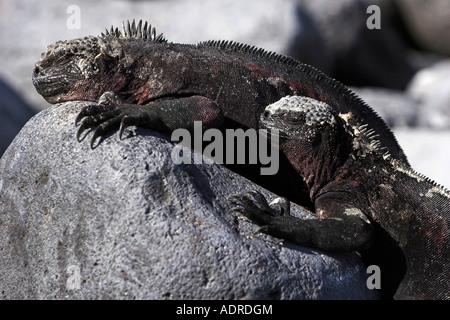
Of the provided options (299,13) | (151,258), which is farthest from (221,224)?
(299,13)

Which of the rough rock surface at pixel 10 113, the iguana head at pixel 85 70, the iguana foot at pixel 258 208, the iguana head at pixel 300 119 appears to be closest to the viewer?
the iguana foot at pixel 258 208

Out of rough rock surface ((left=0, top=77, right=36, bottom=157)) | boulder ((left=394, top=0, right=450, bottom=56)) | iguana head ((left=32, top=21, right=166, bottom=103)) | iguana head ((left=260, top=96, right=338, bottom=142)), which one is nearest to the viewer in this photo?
iguana head ((left=260, top=96, right=338, bottom=142))

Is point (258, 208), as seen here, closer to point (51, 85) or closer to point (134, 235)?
point (134, 235)

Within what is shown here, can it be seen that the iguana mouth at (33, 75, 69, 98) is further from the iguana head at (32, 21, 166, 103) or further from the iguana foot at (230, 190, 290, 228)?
the iguana foot at (230, 190, 290, 228)

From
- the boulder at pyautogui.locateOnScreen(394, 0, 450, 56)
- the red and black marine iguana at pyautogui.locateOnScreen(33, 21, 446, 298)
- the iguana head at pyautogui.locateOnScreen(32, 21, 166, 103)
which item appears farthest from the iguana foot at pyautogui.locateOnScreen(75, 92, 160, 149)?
the boulder at pyautogui.locateOnScreen(394, 0, 450, 56)

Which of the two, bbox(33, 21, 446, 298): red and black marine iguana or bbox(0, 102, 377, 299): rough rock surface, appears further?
bbox(33, 21, 446, 298): red and black marine iguana

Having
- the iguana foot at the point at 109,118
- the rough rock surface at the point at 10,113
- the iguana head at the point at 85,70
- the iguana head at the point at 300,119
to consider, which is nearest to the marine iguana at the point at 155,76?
the iguana head at the point at 85,70

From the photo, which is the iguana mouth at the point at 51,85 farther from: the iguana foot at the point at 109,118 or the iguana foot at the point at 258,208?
the iguana foot at the point at 258,208
